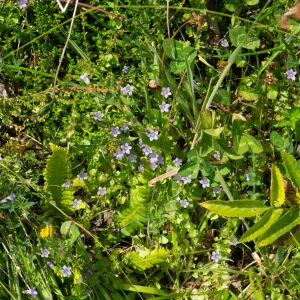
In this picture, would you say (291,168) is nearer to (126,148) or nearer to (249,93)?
(249,93)

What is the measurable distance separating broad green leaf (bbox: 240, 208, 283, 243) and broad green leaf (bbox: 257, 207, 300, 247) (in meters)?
0.04

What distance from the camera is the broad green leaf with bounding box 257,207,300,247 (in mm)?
2529

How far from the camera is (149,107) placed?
273cm

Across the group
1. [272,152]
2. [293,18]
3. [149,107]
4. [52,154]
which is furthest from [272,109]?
[52,154]

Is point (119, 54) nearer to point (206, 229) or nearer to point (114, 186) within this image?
point (114, 186)

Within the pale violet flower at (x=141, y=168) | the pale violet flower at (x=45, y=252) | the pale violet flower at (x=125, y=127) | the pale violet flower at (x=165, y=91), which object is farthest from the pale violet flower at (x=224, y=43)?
the pale violet flower at (x=45, y=252)

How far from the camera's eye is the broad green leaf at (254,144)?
2654 millimetres

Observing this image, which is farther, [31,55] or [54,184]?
[31,55]

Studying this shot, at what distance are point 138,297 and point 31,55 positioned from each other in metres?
1.44

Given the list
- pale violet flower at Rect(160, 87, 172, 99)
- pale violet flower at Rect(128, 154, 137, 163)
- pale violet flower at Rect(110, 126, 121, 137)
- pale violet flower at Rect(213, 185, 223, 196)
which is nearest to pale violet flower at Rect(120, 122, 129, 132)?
pale violet flower at Rect(110, 126, 121, 137)

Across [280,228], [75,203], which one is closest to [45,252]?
[75,203]

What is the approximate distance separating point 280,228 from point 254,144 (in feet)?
1.36

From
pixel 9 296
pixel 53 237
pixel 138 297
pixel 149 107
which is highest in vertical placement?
pixel 149 107

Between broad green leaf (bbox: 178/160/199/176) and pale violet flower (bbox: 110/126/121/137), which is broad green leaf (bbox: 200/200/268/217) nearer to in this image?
broad green leaf (bbox: 178/160/199/176)
